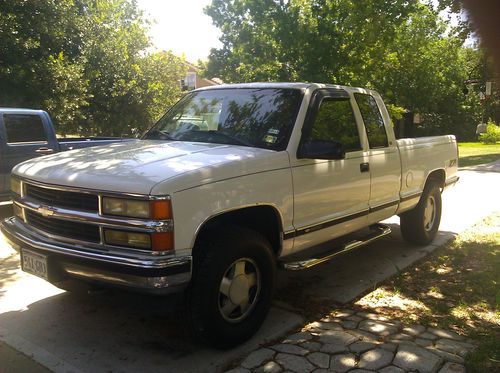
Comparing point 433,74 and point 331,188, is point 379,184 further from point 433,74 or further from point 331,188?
point 433,74

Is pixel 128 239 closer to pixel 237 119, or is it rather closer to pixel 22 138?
pixel 237 119

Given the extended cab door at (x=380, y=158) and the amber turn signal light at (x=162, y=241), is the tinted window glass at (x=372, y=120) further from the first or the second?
the amber turn signal light at (x=162, y=241)

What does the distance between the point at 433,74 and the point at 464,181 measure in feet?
59.4

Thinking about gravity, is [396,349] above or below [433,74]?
below

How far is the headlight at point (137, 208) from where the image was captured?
310cm

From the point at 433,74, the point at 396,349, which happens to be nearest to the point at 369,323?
the point at 396,349

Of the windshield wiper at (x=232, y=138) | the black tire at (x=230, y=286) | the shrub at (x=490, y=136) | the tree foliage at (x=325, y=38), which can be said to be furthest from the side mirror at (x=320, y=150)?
the shrub at (x=490, y=136)

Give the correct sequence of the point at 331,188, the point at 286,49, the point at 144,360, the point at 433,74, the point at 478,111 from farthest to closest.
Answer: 1. the point at 478,111
2. the point at 433,74
3. the point at 286,49
4. the point at 331,188
5. the point at 144,360

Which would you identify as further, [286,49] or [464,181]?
[286,49]

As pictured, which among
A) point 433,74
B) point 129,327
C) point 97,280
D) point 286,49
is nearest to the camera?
point 97,280

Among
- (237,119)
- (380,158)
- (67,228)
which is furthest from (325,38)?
(67,228)

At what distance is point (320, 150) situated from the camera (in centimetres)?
408

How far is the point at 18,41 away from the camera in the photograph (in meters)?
12.6

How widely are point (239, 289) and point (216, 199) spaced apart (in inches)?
28.5
